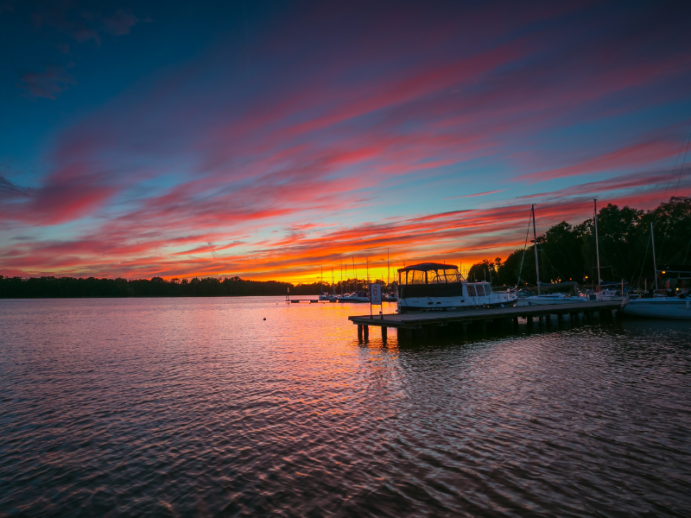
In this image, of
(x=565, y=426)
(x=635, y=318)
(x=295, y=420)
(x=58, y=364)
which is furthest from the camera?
Result: (x=635, y=318)

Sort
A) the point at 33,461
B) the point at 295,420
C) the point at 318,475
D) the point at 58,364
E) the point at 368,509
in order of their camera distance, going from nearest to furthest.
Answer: the point at 368,509 < the point at 318,475 < the point at 33,461 < the point at 295,420 < the point at 58,364

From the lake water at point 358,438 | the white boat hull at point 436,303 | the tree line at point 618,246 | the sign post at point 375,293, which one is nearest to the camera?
the lake water at point 358,438

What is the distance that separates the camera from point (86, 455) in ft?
31.9

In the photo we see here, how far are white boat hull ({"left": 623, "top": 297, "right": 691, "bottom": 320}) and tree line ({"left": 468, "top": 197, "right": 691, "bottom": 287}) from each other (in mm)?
19486

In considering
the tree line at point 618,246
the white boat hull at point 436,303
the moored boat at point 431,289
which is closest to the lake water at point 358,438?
the white boat hull at point 436,303

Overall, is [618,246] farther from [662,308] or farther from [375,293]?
[375,293]

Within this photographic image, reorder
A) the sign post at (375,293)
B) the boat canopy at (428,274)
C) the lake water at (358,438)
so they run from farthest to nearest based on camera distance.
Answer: the boat canopy at (428,274) → the sign post at (375,293) → the lake water at (358,438)

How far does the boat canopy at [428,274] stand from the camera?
36875mm

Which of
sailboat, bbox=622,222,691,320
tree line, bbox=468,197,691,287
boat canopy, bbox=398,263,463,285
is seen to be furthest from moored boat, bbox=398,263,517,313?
tree line, bbox=468,197,691,287

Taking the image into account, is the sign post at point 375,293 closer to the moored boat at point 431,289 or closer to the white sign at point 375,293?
the white sign at point 375,293

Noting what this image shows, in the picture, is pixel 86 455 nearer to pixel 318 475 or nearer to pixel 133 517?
pixel 133 517

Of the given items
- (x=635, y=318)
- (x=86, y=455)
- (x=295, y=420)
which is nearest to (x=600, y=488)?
(x=295, y=420)

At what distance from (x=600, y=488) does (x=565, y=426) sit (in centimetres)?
325

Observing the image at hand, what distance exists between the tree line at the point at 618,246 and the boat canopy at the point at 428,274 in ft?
87.5
